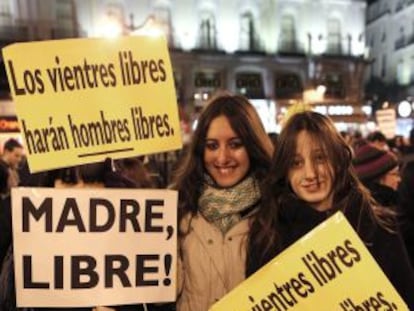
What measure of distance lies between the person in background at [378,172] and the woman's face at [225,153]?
2.04 meters

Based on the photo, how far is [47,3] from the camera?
2716 cm

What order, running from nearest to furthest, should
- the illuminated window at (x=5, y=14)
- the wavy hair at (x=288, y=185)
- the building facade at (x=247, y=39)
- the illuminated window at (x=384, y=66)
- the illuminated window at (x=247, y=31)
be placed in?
the wavy hair at (x=288, y=185)
the illuminated window at (x=5, y=14)
the building facade at (x=247, y=39)
the illuminated window at (x=247, y=31)
the illuminated window at (x=384, y=66)

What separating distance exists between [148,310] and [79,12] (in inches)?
1081

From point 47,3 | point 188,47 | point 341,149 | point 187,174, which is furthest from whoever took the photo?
point 188,47

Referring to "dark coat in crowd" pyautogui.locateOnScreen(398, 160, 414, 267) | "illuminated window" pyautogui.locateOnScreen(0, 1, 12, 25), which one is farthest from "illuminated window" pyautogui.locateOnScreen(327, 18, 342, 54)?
"dark coat in crowd" pyautogui.locateOnScreen(398, 160, 414, 267)

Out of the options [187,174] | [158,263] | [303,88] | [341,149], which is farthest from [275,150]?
[303,88]

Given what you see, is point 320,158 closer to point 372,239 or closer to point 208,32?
point 372,239

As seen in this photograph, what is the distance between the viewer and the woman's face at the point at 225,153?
2492 mm

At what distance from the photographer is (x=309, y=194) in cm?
228

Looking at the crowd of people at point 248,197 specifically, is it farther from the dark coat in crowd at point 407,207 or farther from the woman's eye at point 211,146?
the dark coat in crowd at point 407,207

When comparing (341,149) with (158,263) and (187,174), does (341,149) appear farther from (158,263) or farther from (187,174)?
(158,263)

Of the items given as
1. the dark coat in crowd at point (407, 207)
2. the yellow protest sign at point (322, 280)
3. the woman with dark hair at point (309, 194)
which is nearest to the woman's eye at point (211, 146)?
the woman with dark hair at point (309, 194)

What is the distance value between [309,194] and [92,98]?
101 centimetres

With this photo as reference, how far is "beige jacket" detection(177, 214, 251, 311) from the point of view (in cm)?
240
